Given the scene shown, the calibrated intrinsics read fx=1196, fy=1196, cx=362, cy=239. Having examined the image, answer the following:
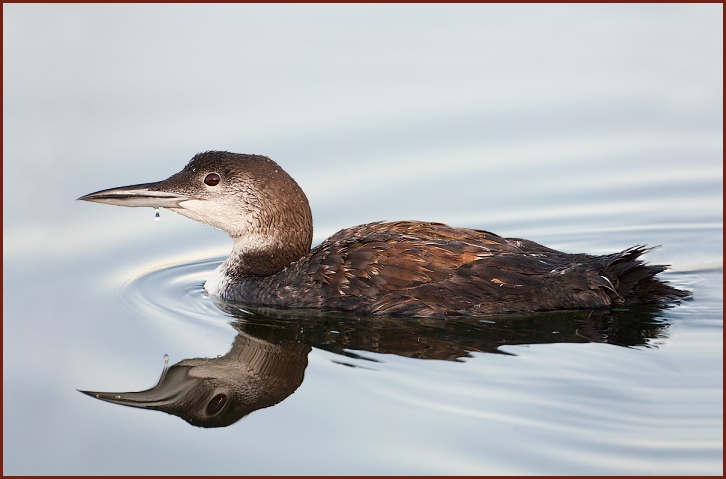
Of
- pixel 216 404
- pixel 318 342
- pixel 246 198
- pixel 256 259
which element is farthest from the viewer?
pixel 256 259

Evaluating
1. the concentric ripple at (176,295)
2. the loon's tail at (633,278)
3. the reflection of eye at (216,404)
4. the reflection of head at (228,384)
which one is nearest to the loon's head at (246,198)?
the concentric ripple at (176,295)

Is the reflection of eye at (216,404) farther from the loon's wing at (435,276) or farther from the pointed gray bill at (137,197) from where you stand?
the pointed gray bill at (137,197)

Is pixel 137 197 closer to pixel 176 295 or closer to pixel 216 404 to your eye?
pixel 176 295

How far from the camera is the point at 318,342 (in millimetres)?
8383

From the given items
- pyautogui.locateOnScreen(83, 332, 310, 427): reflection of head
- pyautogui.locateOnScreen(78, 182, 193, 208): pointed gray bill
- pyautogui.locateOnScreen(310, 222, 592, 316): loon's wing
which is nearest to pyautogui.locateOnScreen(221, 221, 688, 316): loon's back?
pyautogui.locateOnScreen(310, 222, 592, 316): loon's wing

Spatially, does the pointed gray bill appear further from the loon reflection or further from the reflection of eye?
the reflection of eye

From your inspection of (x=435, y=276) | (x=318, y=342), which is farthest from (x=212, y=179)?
(x=435, y=276)

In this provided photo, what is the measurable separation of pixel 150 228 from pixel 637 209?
4447 millimetres

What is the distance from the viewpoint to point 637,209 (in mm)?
10953

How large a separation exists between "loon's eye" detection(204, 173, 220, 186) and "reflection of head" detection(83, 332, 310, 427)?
1325 mm

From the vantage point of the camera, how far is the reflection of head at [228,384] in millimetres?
7430

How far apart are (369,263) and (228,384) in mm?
1454

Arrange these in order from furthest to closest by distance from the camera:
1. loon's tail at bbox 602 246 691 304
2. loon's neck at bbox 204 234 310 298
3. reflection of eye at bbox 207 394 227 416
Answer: loon's neck at bbox 204 234 310 298, loon's tail at bbox 602 246 691 304, reflection of eye at bbox 207 394 227 416

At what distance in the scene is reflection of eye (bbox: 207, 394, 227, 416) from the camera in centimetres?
742
